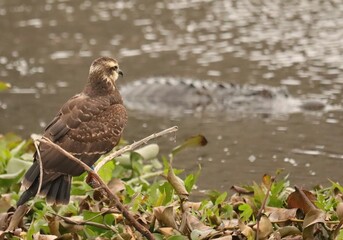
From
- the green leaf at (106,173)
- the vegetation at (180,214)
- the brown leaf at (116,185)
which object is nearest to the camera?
the vegetation at (180,214)

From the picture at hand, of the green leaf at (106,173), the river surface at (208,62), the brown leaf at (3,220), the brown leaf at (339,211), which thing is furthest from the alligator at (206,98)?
the brown leaf at (3,220)

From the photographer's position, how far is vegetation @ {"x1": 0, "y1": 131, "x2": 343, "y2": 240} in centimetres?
503

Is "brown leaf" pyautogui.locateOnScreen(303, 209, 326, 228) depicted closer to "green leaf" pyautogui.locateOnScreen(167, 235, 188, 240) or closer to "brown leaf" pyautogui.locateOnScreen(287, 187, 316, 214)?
"brown leaf" pyautogui.locateOnScreen(287, 187, 316, 214)

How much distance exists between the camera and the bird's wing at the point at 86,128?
5.66 metres

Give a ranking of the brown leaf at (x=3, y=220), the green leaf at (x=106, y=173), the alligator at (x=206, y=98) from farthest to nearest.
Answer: the alligator at (x=206, y=98)
the green leaf at (x=106, y=173)
the brown leaf at (x=3, y=220)

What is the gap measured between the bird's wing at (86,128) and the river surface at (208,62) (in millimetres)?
2067

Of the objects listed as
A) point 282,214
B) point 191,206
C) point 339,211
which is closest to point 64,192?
point 191,206

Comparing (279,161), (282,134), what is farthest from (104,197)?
(282,134)

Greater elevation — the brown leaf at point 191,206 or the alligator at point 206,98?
the brown leaf at point 191,206

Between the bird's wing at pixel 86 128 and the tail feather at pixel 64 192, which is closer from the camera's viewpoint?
the tail feather at pixel 64 192

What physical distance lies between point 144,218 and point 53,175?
590 mm

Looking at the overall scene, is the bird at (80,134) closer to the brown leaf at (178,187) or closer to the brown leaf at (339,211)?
the brown leaf at (178,187)

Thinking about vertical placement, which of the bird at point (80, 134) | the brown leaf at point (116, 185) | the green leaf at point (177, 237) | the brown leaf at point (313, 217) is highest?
the bird at point (80, 134)

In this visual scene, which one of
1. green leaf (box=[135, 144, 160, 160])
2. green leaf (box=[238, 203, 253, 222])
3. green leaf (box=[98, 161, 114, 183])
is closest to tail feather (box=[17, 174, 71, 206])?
green leaf (box=[98, 161, 114, 183])
